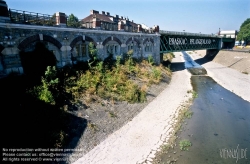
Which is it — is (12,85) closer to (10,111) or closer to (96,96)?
(10,111)

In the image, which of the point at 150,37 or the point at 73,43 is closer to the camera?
the point at 73,43

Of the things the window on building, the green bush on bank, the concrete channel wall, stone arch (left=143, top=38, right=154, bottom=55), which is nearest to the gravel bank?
the green bush on bank

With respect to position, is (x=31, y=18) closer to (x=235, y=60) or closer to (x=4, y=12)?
(x=4, y=12)

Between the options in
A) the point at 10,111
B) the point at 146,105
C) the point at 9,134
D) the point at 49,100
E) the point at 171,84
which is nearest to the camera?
the point at 9,134

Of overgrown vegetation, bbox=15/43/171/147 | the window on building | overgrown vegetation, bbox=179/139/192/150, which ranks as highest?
the window on building

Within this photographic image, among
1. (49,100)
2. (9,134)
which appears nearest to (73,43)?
(49,100)

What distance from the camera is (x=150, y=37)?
34.1 m

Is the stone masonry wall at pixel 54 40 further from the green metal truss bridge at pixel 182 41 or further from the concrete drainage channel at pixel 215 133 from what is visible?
the concrete drainage channel at pixel 215 133

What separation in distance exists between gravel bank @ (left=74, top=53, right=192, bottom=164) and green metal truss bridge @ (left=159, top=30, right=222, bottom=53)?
22.0m

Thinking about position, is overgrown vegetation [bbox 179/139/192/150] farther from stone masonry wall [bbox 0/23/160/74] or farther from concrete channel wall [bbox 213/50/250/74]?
concrete channel wall [bbox 213/50/250/74]

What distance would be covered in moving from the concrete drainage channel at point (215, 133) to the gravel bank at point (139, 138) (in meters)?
1.30

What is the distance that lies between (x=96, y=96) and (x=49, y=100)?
4838 mm

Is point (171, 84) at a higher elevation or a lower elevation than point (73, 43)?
lower

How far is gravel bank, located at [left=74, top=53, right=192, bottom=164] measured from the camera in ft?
37.2
